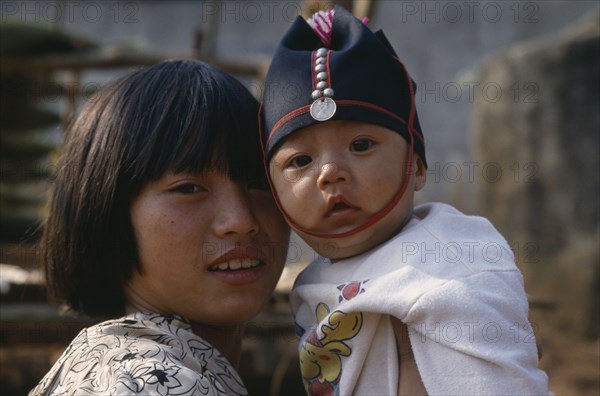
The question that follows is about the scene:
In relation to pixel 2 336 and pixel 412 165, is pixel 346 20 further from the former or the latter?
pixel 2 336

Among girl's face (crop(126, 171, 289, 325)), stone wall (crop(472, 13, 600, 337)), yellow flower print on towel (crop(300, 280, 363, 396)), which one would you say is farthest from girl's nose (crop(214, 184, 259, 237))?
stone wall (crop(472, 13, 600, 337))

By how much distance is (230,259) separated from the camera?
1.64m

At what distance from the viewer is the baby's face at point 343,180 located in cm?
151

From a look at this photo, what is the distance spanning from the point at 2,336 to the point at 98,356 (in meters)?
2.35

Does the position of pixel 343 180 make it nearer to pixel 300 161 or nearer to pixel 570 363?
pixel 300 161

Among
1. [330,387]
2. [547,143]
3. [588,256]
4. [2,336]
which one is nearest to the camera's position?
[330,387]

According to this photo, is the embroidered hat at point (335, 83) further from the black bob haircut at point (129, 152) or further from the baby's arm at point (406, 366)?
the baby's arm at point (406, 366)

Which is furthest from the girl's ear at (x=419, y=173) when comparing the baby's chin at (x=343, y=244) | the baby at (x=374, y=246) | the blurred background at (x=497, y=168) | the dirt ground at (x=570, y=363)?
the dirt ground at (x=570, y=363)

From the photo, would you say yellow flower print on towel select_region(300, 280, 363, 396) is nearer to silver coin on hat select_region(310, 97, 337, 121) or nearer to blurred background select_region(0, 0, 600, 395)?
silver coin on hat select_region(310, 97, 337, 121)

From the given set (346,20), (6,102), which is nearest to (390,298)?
(346,20)

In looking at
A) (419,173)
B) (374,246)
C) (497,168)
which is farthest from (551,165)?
(374,246)

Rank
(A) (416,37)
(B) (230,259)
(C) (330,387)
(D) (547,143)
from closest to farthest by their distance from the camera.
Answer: (C) (330,387), (B) (230,259), (D) (547,143), (A) (416,37)

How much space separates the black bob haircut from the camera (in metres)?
1.61

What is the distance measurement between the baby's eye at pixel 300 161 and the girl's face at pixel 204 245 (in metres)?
0.16
